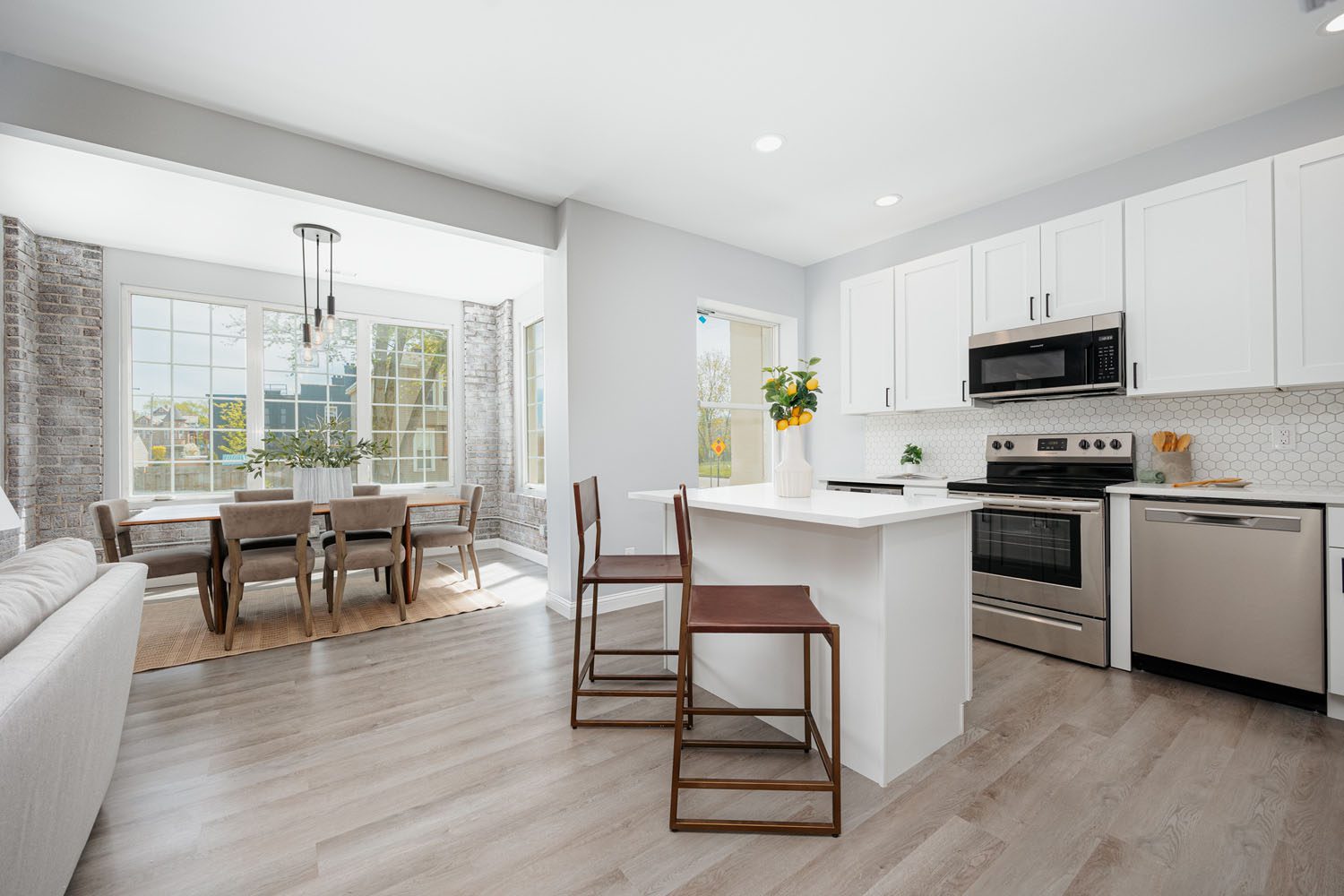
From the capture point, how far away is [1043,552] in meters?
3.00

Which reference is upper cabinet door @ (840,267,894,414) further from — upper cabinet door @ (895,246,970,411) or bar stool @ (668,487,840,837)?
bar stool @ (668,487,840,837)

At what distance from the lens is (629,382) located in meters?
4.10

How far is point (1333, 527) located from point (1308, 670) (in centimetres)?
59

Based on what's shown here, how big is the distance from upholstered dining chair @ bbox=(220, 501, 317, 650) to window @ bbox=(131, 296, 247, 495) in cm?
216

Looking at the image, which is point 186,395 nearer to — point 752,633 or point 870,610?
point 752,633

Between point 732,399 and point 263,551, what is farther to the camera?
point 732,399

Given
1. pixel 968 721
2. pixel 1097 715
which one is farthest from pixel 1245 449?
pixel 968 721

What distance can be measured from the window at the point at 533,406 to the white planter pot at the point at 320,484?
79.4 inches

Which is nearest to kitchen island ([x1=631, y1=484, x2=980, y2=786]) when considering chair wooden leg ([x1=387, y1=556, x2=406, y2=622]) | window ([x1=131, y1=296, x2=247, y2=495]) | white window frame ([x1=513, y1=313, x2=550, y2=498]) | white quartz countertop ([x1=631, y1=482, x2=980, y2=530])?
white quartz countertop ([x1=631, y1=482, x2=980, y2=530])

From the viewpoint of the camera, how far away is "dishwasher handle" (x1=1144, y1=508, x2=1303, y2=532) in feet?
7.62

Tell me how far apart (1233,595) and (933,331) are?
2.15m

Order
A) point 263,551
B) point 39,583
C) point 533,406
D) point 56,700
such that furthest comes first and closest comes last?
point 533,406, point 263,551, point 39,583, point 56,700

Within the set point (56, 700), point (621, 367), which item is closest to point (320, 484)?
point (621, 367)

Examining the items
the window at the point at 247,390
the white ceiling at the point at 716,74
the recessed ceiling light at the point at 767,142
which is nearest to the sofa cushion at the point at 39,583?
the white ceiling at the point at 716,74
